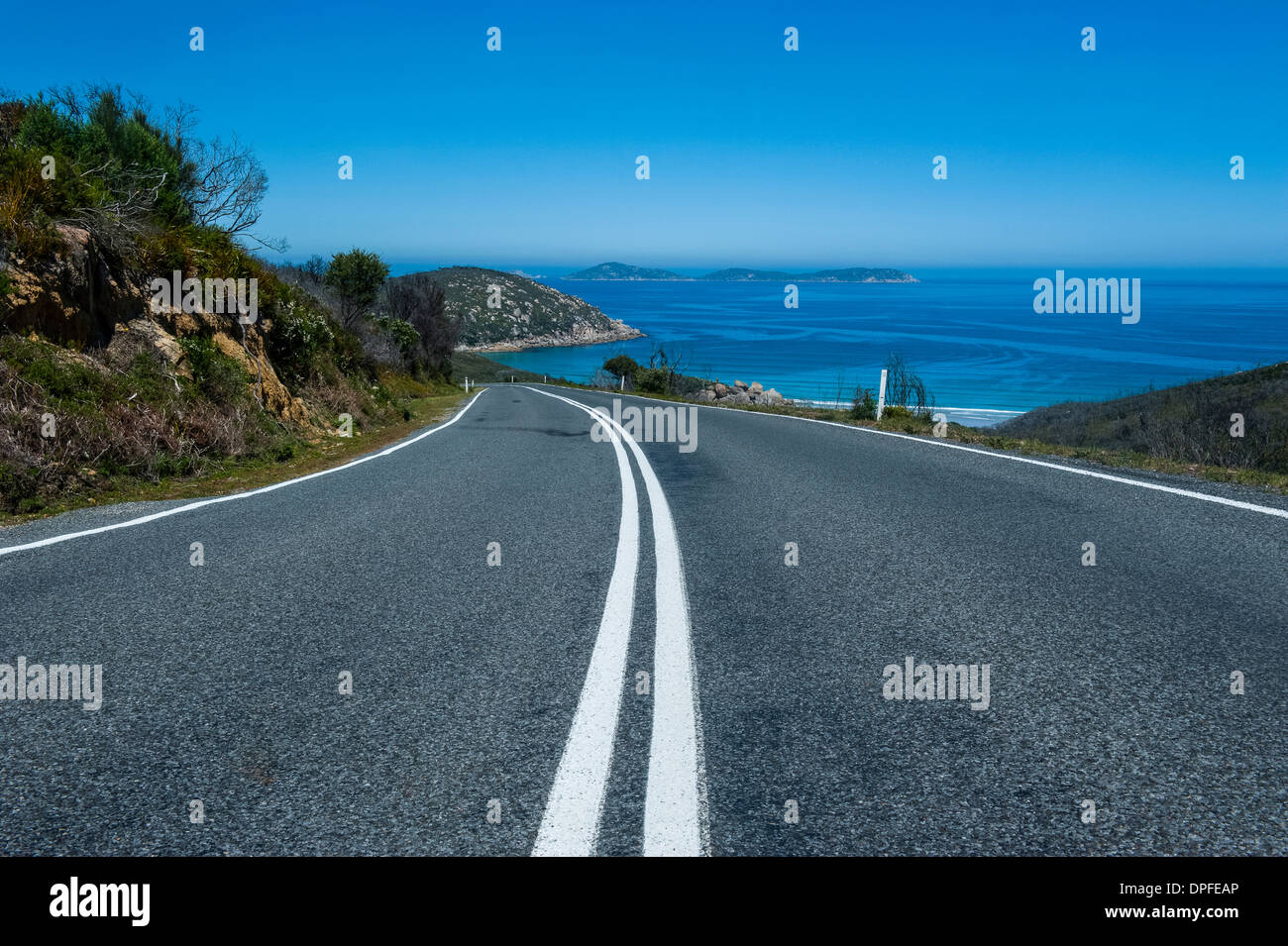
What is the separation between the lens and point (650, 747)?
274 cm

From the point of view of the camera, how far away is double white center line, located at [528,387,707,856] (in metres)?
2.24

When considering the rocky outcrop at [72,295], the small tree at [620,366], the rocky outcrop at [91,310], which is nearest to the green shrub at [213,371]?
the rocky outcrop at [91,310]

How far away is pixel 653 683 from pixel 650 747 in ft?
1.89

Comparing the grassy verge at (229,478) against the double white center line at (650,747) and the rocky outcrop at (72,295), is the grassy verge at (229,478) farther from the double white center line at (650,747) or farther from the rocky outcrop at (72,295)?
the double white center line at (650,747)

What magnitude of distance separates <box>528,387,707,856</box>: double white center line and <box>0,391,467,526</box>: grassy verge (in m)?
5.88

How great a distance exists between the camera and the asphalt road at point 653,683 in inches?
91.1

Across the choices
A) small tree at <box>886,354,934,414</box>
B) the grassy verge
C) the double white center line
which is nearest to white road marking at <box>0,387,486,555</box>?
the grassy verge

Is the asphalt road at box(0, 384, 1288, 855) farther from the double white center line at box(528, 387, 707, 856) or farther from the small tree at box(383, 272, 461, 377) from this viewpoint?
the small tree at box(383, 272, 461, 377)

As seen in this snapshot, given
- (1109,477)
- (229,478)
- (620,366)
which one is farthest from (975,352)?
(229,478)
